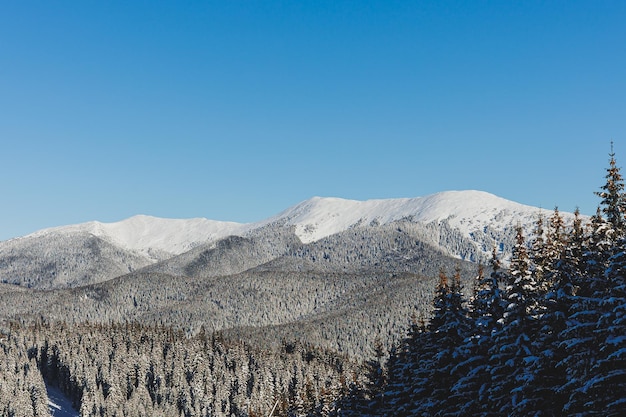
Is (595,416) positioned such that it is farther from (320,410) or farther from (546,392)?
(320,410)

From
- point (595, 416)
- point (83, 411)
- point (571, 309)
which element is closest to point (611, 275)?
point (571, 309)

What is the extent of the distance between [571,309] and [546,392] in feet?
13.2

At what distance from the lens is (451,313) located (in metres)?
34.5

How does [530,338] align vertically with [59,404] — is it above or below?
above

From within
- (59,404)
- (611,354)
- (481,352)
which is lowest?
(59,404)

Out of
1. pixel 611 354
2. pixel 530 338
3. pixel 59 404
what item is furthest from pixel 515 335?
pixel 59 404

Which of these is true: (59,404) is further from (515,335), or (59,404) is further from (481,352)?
(515,335)

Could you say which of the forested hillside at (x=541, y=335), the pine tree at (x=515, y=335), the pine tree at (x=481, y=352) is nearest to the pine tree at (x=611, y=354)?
the forested hillside at (x=541, y=335)

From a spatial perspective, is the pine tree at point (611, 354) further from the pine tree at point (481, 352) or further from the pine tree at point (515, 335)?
the pine tree at point (481, 352)

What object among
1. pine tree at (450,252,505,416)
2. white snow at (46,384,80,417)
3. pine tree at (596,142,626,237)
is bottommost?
white snow at (46,384,80,417)

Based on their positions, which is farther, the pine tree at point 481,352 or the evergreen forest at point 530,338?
the pine tree at point 481,352

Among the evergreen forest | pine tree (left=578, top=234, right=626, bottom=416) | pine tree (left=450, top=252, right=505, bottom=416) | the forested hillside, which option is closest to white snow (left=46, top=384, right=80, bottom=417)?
the evergreen forest

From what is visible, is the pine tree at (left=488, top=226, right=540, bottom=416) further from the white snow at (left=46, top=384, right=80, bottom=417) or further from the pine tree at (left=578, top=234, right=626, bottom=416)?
the white snow at (left=46, top=384, right=80, bottom=417)

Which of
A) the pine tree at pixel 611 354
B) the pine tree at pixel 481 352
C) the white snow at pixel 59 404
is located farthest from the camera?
the white snow at pixel 59 404
